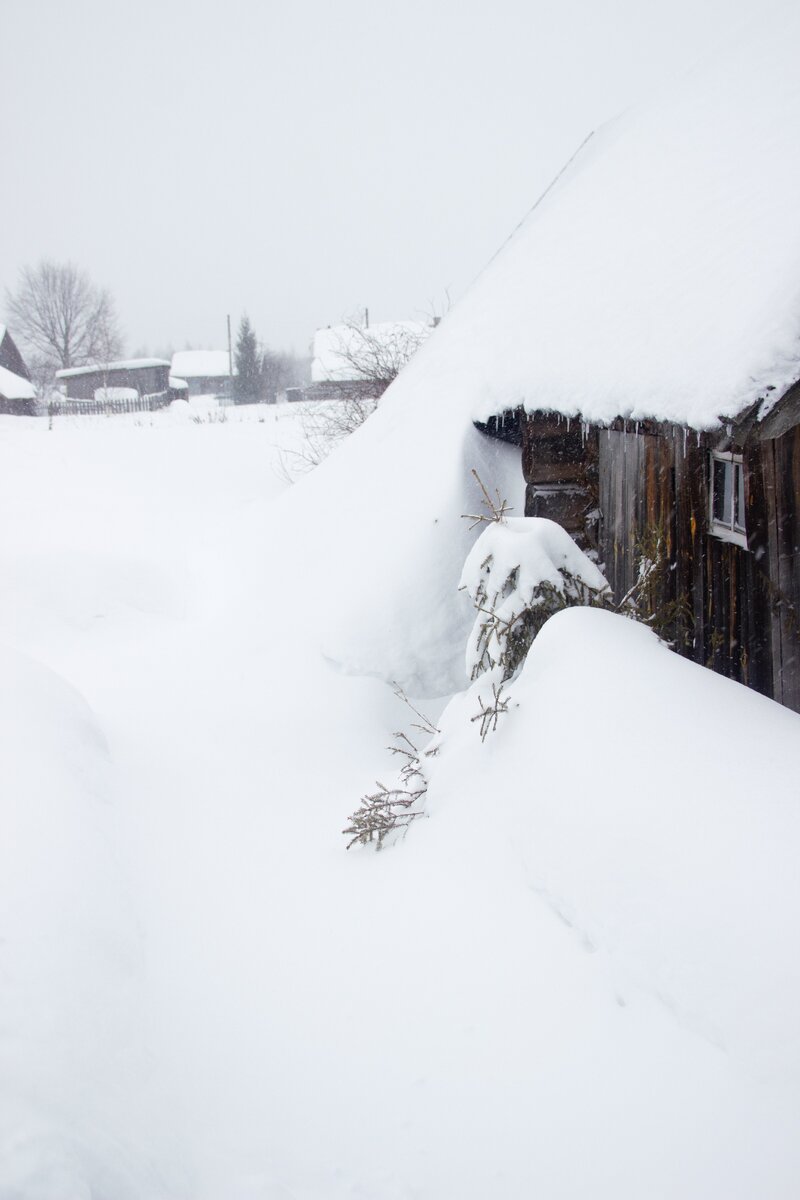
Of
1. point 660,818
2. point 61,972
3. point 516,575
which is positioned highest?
point 516,575

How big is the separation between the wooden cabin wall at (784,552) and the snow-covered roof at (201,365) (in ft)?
178

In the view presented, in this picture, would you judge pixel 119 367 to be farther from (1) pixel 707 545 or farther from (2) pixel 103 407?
(1) pixel 707 545

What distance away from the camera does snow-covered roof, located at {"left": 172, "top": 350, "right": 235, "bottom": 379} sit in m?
53.8

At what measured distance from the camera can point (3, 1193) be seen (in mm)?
1583

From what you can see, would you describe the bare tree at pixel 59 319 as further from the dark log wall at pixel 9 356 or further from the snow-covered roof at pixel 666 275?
the snow-covered roof at pixel 666 275

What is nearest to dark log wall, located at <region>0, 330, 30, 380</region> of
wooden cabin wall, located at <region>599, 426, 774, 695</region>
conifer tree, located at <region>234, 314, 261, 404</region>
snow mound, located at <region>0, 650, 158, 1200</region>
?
conifer tree, located at <region>234, 314, 261, 404</region>

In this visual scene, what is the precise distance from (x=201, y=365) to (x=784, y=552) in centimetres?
5596

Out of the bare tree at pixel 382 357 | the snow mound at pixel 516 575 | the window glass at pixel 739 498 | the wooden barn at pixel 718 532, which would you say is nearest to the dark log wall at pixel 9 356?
the bare tree at pixel 382 357

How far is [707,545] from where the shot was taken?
13.5 ft

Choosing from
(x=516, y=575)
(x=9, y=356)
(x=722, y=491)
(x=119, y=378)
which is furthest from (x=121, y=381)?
(x=722, y=491)

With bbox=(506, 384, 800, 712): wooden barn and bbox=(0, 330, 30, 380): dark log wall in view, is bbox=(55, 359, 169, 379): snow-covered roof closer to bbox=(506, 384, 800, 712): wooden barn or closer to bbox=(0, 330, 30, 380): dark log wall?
bbox=(0, 330, 30, 380): dark log wall

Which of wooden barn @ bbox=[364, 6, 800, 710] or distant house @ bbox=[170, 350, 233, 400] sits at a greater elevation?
distant house @ bbox=[170, 350, 233, 400]

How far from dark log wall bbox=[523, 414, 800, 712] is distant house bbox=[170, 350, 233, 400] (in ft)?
171

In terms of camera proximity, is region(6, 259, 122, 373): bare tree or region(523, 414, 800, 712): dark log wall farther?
region(6, 259, 122, 373): bare tree
